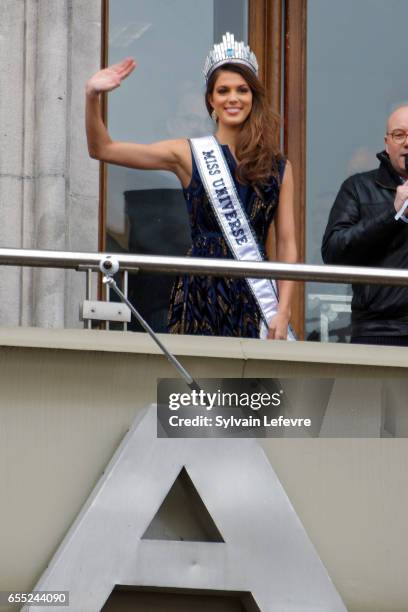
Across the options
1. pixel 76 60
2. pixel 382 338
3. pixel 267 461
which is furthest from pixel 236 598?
pixel 76 60

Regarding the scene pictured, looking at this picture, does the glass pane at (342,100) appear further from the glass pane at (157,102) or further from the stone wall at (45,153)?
the stone wall at (45,153)

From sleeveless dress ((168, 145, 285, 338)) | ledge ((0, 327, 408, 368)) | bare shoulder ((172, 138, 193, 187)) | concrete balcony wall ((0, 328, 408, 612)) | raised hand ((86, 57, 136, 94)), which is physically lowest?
concrete balcony wall ((0, 328, 408, 612))

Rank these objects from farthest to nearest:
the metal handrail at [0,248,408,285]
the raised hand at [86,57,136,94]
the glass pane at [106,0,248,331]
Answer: the glass pane at [106,0,248,331], the raised hand at [86,57,136,94], the metal handrail at [0,248,408,285]

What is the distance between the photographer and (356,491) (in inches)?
396

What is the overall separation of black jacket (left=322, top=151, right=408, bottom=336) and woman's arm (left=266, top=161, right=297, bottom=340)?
183 millimetres

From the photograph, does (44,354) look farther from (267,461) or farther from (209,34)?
(209,34)

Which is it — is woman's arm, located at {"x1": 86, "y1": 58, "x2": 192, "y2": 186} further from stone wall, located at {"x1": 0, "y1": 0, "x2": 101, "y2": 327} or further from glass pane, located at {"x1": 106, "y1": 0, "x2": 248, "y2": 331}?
glass pane, located at {"x1": 106, "y1": 0, "x2": 248, "y2": 331}

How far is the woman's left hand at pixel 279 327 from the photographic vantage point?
995 cm

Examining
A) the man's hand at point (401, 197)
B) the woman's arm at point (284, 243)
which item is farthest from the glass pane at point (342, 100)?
the man's hand at point (401, 197)

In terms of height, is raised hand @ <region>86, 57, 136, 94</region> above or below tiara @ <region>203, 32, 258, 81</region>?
below

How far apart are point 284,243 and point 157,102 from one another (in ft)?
8.34

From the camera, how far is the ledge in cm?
971

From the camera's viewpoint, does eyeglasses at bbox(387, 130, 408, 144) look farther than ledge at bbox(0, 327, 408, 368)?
Yes
